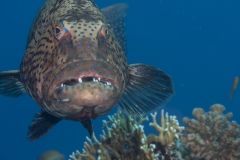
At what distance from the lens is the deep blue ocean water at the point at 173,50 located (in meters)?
46.9

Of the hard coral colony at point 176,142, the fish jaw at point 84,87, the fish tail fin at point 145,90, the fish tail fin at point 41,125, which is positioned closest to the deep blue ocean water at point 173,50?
the hard coral colony at point 176,142

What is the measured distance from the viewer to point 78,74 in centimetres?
313

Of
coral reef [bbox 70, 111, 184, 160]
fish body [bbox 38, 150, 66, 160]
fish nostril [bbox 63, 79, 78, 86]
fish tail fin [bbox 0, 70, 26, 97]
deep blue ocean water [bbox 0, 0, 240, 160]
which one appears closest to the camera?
fish nostril [bbox 63, 79, 78, 86]

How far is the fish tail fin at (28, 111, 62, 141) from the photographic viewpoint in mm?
5113

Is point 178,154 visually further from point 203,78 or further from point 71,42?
point 203,78

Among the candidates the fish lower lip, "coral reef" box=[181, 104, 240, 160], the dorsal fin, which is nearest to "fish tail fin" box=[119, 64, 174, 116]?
"coral reef" box=[181, 104, 240, 160]

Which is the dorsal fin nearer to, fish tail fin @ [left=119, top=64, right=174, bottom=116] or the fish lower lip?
fish tail fin @ [left=119, top=64, right=174, bottom=116]

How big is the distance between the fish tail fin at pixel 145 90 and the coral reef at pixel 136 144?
1.26 ft

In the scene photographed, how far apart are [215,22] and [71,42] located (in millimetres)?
72596

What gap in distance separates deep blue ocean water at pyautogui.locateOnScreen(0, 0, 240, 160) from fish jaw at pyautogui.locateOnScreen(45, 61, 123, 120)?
3828 centimetres

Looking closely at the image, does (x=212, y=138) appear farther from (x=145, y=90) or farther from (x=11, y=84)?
(x=11, y=84)

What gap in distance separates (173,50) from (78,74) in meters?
74.6

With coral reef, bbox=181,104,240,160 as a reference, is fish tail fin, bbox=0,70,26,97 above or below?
below

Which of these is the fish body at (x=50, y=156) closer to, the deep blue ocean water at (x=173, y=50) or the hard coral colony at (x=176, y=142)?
the hard coral colony at (x=176, y=142)
